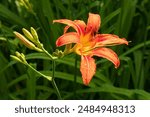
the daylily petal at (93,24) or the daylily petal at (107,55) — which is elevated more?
the daylily petal at (93,24)

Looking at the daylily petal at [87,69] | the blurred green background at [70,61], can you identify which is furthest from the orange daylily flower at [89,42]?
the blurred green background at [70,61]

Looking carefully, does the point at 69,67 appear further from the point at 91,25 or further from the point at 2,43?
the point at 91,25

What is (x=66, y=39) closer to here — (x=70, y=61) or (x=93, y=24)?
(x=93, y=24)

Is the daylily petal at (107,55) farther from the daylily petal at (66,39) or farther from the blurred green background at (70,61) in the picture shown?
the blurred green background at (70,61)

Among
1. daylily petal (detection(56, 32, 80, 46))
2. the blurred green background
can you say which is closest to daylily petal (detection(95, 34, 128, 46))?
daylily petal (detection(56, 32, 80, 46))

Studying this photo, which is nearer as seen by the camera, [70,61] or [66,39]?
[66,39]

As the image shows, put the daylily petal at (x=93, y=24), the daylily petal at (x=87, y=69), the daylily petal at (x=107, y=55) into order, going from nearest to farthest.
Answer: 1. the daylily petal at (x=87, y=69)
2. the daylily petal at (x=107, y=55)
3. the daylily petal at (x=93, y=24)

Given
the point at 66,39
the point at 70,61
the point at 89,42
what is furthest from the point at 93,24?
the point at 70,61
